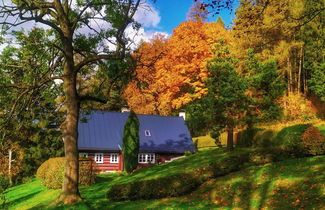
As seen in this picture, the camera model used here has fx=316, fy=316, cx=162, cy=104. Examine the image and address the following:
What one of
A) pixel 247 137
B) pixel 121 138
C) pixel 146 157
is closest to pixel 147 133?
pixel 121 138

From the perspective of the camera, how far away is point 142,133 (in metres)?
39.4

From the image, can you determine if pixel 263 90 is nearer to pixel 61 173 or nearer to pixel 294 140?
pixel 294 140

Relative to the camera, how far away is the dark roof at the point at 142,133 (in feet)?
119

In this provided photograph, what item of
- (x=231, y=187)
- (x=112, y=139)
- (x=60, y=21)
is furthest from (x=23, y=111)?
(x=112, y=139)

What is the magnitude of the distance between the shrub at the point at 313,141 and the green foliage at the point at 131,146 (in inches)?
619

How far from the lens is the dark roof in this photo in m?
36.3

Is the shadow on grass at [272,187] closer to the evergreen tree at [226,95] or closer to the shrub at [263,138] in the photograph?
the shrub at [263,138]

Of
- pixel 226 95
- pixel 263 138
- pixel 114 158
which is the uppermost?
pixel 226 95

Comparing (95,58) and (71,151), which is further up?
(95,58)

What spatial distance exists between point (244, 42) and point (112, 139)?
20.3m

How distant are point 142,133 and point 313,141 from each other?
945 inches

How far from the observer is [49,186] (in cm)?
2508

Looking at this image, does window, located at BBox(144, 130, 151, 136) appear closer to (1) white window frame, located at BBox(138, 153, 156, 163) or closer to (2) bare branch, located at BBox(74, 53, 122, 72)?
(1) white window frame, located at BBox(138, 153, 156, 163)

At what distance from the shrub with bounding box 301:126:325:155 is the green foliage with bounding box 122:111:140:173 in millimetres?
15731
